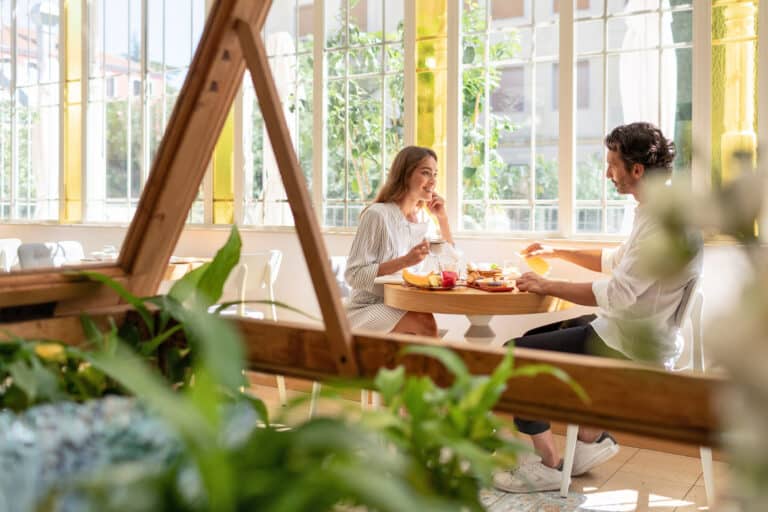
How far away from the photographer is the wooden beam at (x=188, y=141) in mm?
1092

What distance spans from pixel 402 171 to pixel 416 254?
61 cm

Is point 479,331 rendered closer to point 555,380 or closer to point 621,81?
point 621,81

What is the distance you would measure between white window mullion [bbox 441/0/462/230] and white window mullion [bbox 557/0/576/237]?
75 centimetres

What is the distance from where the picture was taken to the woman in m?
4.06

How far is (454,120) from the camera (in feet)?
18.1

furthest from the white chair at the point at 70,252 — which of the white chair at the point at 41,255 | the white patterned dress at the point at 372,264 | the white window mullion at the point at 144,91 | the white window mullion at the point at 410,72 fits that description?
the white patterned dress at the point at 372,264

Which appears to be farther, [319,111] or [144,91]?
[144,91]

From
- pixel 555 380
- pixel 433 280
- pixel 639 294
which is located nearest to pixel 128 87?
pixel 433 280

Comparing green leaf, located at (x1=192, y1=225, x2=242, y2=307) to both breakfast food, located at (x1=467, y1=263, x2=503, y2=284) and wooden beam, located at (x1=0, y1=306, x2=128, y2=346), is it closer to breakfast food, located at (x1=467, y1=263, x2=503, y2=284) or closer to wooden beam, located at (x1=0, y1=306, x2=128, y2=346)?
wooden beam, located at (x1=0, y1=306, x2=128, y2=346)

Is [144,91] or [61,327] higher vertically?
[144,91]

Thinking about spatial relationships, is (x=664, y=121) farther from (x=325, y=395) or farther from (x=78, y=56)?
(x=78, y=56)

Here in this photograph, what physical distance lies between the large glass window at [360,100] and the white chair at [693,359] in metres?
2.96

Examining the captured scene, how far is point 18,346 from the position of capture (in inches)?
36.6

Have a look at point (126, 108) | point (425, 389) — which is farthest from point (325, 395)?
point (126, 108)
